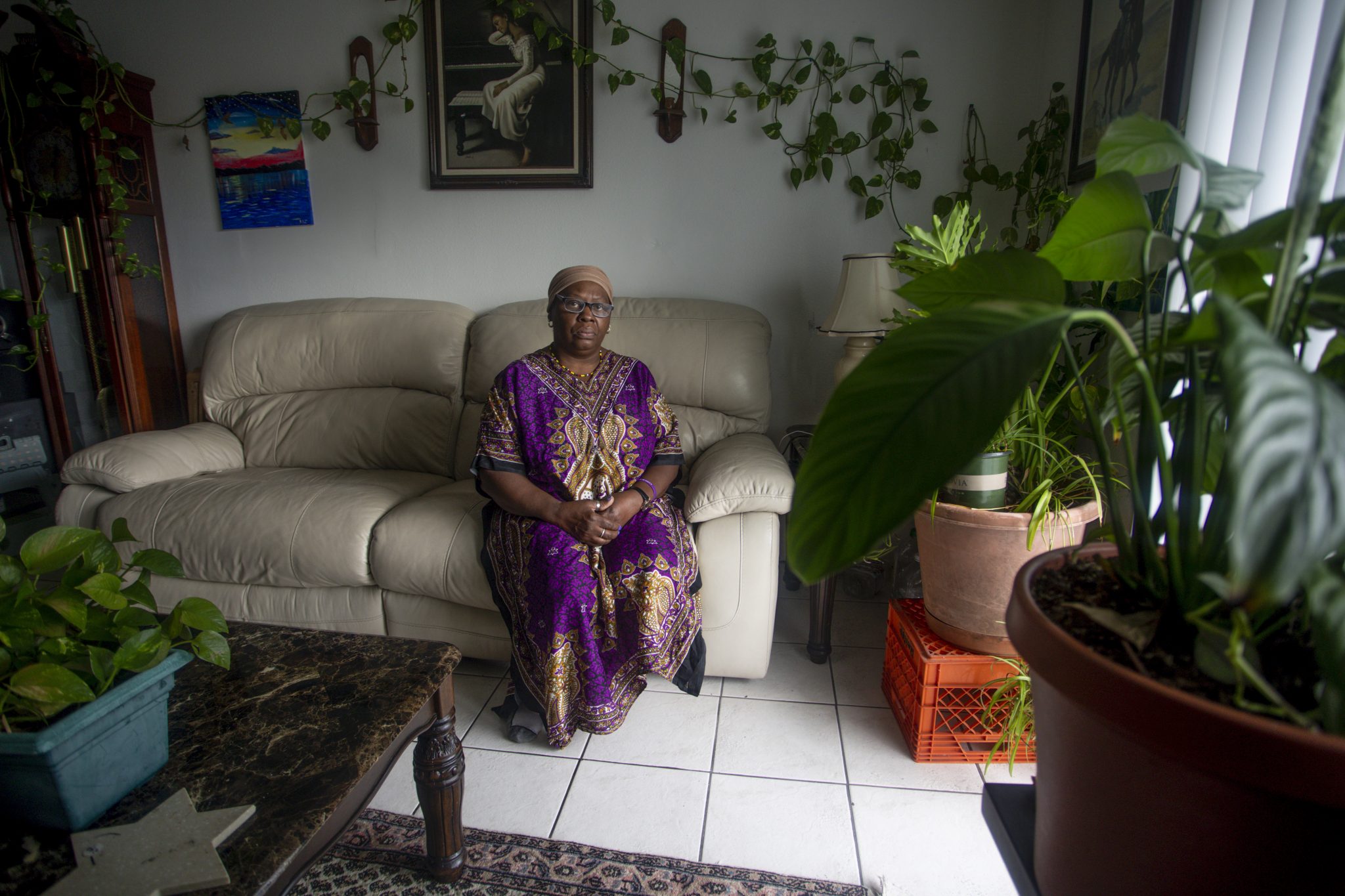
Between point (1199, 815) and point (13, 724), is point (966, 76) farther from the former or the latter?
point (13, 724)

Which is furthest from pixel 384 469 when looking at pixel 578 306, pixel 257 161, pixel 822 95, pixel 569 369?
pixel 822 95

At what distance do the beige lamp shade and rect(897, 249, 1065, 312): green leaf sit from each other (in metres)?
1.42

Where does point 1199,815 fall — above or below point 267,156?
below

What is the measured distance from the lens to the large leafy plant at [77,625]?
68cm

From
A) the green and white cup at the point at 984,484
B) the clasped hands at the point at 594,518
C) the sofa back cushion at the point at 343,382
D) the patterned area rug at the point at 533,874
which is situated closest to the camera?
the patterned area rug at the point at 533,874

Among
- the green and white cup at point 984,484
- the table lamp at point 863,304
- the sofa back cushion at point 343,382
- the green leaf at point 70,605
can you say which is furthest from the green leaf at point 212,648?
the table lamp at point 863,304

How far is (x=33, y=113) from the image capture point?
2.42m

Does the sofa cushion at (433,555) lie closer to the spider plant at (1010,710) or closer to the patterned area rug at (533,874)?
the patterned area rug at (533,874)

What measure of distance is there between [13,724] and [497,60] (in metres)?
2.44

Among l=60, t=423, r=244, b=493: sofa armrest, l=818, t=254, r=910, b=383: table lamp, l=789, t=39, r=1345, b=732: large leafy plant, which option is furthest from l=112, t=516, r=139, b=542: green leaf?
l=818, t=254, r=910, b=383: table lamp

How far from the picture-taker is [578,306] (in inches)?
67.7

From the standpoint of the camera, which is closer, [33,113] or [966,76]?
[966,76]

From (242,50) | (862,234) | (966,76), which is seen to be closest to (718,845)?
(862,234)

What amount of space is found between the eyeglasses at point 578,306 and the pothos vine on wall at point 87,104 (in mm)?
1397
